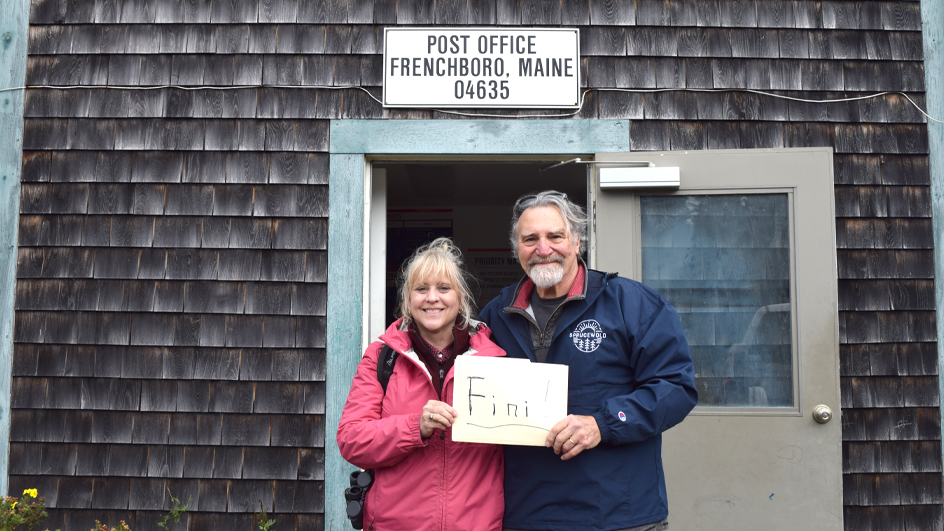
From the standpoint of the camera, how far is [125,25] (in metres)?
3.11

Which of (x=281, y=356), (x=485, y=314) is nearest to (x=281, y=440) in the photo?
(x=281, y=356)

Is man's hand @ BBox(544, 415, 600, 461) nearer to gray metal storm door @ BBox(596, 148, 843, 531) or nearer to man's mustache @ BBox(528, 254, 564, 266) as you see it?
man's mustache @ BBox(528, 254, 564, 266)

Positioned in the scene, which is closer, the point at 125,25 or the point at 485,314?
the point at 485,314

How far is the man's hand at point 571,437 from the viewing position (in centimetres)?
160

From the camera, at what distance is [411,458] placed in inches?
65.6

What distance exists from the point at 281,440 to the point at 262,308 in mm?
634

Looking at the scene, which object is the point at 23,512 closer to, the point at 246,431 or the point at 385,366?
the point at 246,431

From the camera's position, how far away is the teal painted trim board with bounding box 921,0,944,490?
2936mm

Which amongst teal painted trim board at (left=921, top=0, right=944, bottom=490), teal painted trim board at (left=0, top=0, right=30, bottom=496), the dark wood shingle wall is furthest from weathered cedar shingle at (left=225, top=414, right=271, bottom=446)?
teal painted trim board at (left=921, top=0, right=944, bottom=490)

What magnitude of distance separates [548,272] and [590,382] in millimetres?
338

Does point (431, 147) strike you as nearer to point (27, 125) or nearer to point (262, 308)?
point (262, 308)

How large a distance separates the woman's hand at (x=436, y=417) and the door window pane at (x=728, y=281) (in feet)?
5.13

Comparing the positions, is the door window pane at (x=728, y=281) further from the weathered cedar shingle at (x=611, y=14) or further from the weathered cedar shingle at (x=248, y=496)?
the weathered cedar shingle at (x=248, y=496)

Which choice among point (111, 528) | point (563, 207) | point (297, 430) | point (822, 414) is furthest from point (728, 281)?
point (111, 528)
